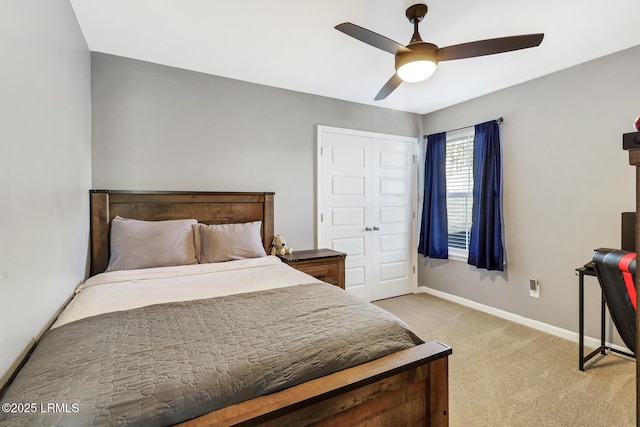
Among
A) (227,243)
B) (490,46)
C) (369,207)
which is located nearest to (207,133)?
(227,243)

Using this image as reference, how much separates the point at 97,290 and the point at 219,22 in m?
1.89

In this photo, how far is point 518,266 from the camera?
10.3 ft

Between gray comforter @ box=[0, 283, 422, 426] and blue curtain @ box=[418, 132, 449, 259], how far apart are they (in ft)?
8.95

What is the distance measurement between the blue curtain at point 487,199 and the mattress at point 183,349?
2300 mm

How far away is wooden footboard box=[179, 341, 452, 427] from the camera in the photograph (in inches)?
36.8

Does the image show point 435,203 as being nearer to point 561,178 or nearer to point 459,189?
point 459,189

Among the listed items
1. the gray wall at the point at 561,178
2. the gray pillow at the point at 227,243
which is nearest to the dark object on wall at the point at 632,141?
the gray wall at the point at 561,178

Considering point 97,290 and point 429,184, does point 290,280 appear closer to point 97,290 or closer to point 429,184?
point 97,290

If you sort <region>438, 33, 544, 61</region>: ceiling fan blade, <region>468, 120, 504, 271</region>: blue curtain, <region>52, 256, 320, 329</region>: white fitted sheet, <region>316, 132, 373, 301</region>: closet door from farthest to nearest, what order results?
<region>316, 132, 373, 301</region>: closet door → <region>468, 120, 504, 271</region>: blue curtain → <region>438, 33, 544, 61</region>: ceiling fan blade → <region>52, 256, 320, 329</region>: white fitted sheet

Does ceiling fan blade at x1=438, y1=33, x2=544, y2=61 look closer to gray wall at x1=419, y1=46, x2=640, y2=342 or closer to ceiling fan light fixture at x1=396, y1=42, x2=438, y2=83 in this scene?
ceiling fan light fixture at x1=396, y1=42, x2=438, y2=83

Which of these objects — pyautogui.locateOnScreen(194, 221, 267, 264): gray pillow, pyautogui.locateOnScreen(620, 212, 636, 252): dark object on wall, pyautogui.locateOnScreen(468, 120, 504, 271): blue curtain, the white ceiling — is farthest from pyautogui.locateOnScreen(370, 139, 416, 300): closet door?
pyautogui.locateOnScreen(620, 212, 636, 252): dark object on wall

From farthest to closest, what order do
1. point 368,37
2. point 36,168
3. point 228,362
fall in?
point 368,37 < point 36,168 < point 228,362

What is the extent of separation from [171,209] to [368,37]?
2117 millimetres

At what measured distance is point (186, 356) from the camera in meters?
1.03
